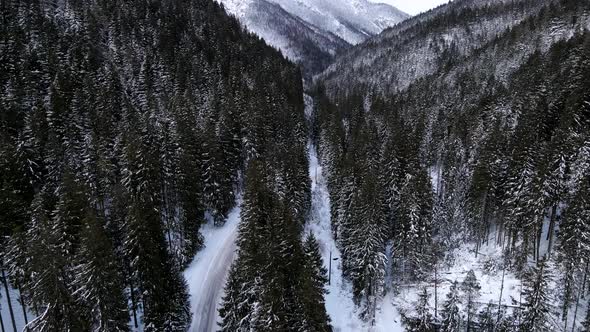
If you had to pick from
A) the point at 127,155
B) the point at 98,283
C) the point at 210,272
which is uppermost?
the point at 127,155

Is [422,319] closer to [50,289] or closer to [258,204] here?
[258,204]

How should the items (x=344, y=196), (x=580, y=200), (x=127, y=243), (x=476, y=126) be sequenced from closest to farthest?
(x=127, y=243) < (x=580, y=200) < (x=344, y=196) < (x=476, y=126)

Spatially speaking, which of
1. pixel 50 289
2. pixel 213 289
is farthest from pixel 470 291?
pixel 50 289

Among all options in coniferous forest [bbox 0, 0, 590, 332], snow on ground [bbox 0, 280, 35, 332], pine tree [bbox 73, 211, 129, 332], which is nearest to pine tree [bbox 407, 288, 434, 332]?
coniferous forest [bbox 0, 0, 590, 332]

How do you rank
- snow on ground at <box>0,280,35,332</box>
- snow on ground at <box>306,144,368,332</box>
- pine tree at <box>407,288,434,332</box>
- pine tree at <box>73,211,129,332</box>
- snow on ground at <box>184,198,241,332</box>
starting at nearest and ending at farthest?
1. pine tree at <box>73,211,129,332</box>
2. snow on ground at <box>0,280,35,332</box>
3. snow on ground at <box>184,198,241,332</box>
4. pine tree at <box>407,288,434,332</box>
5. snow on ground at <box>306,144,368,332</box>

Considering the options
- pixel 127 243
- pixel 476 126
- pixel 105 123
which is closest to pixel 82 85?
pixel 105 123

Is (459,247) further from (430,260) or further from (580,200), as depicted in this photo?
(580,200)

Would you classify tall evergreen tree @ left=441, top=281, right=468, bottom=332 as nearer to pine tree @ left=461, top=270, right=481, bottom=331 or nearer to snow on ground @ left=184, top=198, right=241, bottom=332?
pine tree @ left=461, top=270, right=481, bottom=331
